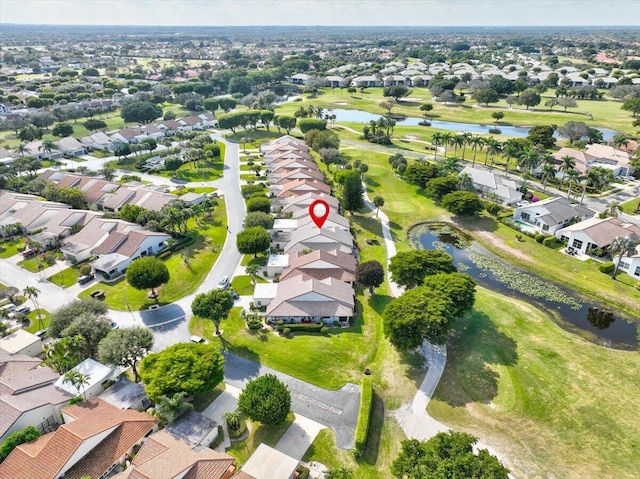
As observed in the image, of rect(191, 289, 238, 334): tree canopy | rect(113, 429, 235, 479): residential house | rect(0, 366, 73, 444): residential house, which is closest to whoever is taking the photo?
rect(113, 429, 235, 479): residential house

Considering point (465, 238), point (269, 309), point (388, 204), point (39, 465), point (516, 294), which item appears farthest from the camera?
point (388, 204)

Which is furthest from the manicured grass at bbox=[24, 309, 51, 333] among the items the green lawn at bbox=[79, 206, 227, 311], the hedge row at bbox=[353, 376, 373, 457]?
the hedge row at bbox=[353, 376, 373, 457]

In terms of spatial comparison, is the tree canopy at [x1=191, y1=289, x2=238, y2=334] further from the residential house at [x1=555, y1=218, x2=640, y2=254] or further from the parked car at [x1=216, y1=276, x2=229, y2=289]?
the residential house at [x1=555, y1=218, x2=640, y2=254]

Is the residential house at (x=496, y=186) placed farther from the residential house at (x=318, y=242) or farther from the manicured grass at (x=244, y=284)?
the manicured grass at (x=244, y=284)

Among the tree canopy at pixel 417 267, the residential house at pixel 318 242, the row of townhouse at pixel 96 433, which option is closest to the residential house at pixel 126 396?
the row of townhouse at pixel 96 433

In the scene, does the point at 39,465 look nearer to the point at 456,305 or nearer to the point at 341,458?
the point at 341,458

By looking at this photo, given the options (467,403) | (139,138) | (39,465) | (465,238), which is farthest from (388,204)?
(139,138)

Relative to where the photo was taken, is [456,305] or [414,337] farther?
[456,305]
